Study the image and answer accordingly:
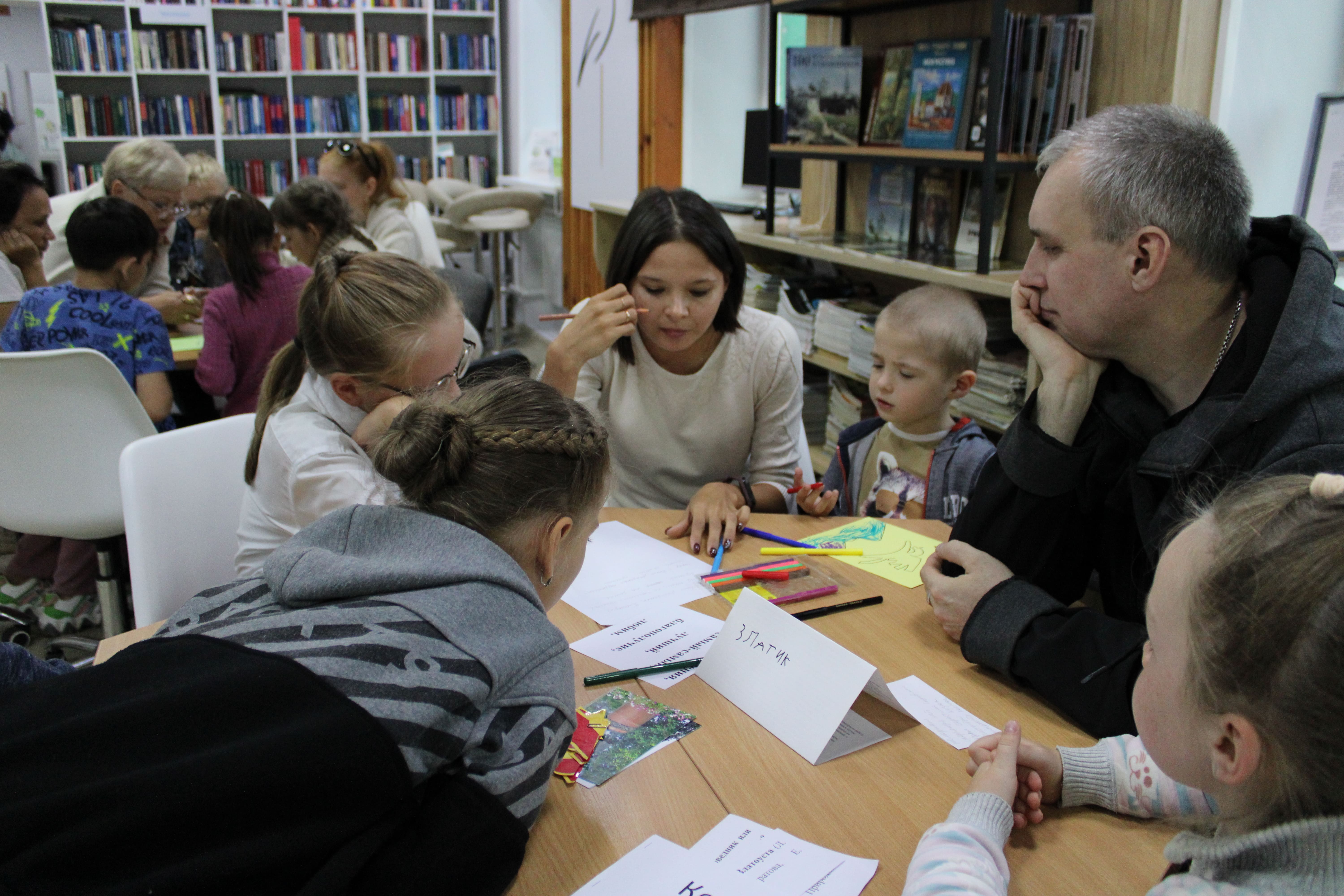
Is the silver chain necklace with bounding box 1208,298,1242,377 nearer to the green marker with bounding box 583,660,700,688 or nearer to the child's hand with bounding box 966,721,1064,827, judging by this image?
the child's hand with bounding box 966,721,1064,827

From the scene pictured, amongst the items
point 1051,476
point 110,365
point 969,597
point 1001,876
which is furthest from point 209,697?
point 110,365

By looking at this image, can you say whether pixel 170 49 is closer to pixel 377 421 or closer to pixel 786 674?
pixel 377 421

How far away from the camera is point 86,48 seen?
6.03 m

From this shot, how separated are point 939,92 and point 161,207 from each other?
2829 millimetres

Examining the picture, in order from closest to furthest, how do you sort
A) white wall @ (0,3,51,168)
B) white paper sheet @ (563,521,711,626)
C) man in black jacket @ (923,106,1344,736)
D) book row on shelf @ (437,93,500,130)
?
man in black jacket @ (923,106,1344,736)
white paper sheet @ (563,521,711,626)
white wall @ (0,3,51,168)
book row on shelf @ (437,93,500,130)

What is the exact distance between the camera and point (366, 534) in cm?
97

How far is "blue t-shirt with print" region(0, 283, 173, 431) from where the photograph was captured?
8.53 ft

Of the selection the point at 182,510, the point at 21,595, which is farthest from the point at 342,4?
the point at 182,510

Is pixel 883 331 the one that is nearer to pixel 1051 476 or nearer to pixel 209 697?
pixel 1051 476

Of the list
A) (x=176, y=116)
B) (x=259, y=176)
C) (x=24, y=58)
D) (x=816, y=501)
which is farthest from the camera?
(x=259, y=176)

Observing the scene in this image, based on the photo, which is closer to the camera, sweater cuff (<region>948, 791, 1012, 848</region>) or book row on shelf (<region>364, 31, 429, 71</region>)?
sweater cuff (<region>948, 791, 1012, 848</region>)

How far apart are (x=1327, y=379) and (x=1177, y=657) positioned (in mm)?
612

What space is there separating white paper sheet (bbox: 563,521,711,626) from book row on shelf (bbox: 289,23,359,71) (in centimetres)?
618

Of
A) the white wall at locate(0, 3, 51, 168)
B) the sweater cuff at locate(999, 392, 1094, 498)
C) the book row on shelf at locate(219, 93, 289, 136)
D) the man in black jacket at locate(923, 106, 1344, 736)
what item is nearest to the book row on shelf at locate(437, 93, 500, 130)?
the book row on shelf at locate(219, 93, 289, 136)
